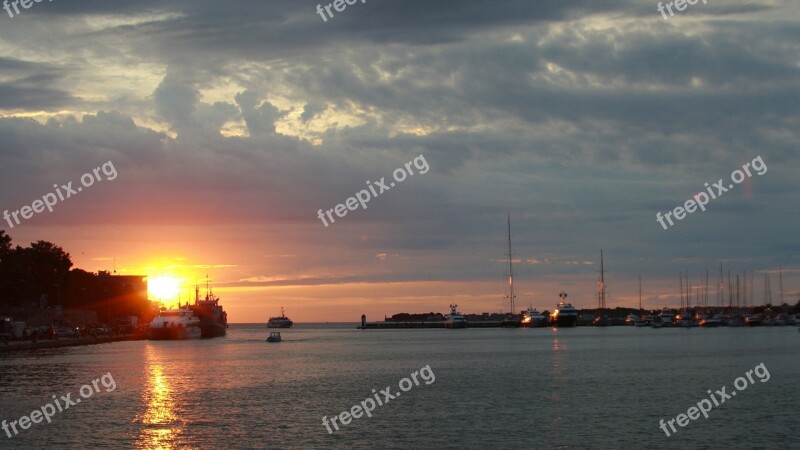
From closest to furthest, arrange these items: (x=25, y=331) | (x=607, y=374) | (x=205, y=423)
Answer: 1. (x=205, y=423)
2. (x=607, y=374)
3. (x=25, y=331)

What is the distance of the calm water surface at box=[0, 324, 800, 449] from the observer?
171ft

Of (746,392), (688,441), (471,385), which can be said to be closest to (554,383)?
(471,385)

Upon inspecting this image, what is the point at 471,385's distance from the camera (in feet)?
271

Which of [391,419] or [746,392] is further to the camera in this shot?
[746,392]

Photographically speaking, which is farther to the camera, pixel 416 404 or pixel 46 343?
pixel 46 343

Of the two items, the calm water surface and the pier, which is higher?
the pier

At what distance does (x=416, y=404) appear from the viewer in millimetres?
68062

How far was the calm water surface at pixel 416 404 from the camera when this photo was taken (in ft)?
171

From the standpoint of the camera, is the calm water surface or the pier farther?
the pier

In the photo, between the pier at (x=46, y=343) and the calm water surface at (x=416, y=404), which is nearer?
the calm water surface at (x=416, y=404)

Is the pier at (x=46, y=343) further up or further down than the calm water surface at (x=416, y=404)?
further up

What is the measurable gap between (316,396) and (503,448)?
29.1 m

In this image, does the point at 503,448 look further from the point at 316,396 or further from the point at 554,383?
the point at 554,383

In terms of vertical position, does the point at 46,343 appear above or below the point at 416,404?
above
